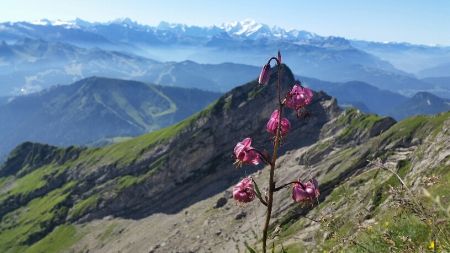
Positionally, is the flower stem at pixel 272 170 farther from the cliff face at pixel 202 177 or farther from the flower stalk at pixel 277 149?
the cliff face at pixel 202 177

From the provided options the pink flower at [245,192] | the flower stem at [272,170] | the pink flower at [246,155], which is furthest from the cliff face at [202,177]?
the flower stem at [272,170]

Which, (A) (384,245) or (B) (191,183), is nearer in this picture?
(A) (384,245)

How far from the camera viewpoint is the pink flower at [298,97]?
263 inches

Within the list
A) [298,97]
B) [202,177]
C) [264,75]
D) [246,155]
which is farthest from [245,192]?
[202,177]

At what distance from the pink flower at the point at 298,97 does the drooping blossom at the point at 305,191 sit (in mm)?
995

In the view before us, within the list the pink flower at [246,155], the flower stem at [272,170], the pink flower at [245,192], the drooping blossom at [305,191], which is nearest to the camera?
the flower stem at [272,170]

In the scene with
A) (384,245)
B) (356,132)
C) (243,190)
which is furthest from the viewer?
(356,132)

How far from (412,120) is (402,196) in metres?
113

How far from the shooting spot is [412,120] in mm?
114375

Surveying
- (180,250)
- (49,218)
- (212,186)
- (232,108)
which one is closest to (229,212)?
(180,250)

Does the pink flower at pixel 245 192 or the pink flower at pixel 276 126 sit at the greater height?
the pink flower at pixel 276 126

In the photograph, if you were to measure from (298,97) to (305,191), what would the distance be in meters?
1.22

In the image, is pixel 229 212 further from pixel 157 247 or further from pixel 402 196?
pixel 402 196

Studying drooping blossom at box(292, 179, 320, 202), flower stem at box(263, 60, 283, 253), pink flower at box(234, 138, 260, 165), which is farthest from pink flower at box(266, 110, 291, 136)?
drooping blossom at box(292, 179, 320, 202)
